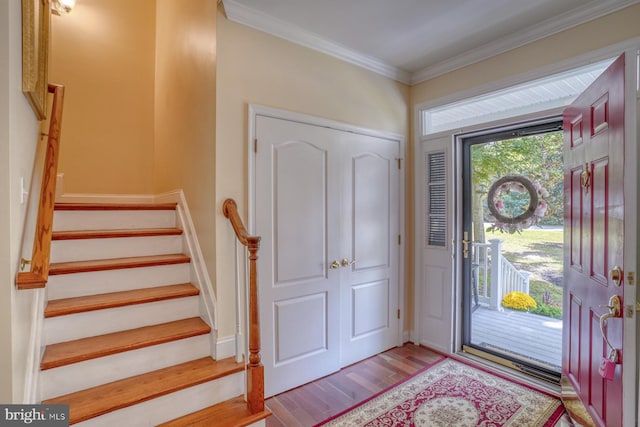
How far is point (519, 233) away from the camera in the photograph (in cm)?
315

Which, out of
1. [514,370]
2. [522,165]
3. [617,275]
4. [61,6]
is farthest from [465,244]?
[61,6]

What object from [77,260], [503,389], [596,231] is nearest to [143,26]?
[77,260]

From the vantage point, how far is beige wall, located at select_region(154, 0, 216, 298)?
223cm

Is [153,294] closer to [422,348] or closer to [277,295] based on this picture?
[277,295]

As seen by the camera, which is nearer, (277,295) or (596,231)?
(596,231)

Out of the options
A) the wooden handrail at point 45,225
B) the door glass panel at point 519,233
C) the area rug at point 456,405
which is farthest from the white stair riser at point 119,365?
the door glass panel at point 519,233

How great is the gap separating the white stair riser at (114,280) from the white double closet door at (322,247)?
69 cm

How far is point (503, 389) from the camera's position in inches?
96.1

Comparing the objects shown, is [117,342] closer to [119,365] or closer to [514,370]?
[119,365]

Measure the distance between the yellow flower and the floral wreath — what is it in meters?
0.90

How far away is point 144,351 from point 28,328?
23.1 inches

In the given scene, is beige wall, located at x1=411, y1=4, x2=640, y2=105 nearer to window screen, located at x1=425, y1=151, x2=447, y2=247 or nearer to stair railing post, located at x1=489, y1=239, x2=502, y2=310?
window screen, located at x1=425, y1=151, x2=447, y2=247

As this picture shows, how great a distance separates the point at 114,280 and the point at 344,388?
1820 mm

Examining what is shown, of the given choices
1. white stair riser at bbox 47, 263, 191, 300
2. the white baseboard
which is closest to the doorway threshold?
white stair riser at bbox 47, 263, 191, 300
